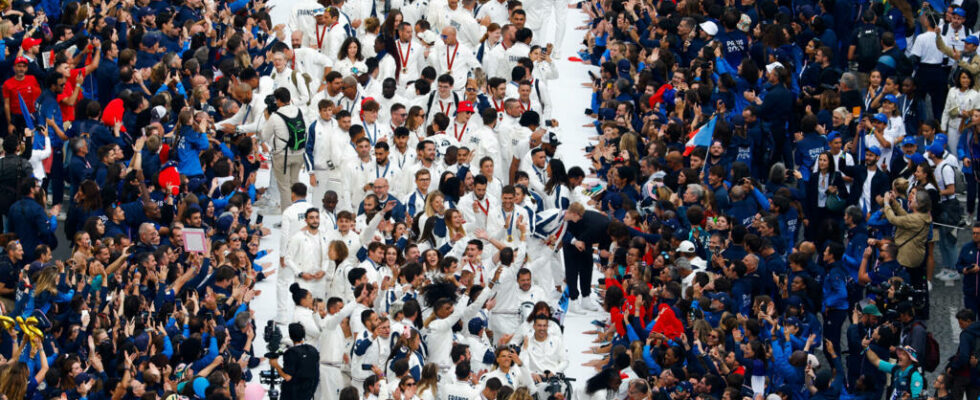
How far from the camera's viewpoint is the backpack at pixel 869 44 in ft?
86.5

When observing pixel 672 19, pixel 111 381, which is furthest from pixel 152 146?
pixel 672 19

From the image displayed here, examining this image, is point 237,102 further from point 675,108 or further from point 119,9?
point 675,108

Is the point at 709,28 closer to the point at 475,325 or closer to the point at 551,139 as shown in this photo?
the point at 551,139

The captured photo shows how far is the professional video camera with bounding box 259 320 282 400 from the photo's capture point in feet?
63.0

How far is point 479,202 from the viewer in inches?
849

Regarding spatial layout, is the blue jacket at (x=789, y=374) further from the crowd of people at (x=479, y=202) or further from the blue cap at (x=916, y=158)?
the blue cap at (x=916, y=158)

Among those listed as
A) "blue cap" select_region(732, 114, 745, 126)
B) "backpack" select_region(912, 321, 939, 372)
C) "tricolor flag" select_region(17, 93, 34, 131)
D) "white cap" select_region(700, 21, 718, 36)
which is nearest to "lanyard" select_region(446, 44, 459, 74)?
"white cap" select_region(700, 21, 718, 36)

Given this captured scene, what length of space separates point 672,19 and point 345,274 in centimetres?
814

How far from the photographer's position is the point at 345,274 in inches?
805

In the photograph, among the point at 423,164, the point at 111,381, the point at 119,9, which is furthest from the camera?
the point at 119,9

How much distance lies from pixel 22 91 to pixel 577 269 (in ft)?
25.0

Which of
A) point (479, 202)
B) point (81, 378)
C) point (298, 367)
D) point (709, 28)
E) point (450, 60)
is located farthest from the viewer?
point (709, 28)

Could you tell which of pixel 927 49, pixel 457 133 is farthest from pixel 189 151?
pixel 927 49

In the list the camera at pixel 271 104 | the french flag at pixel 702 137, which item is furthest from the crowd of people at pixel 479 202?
the camera at pixel 271 104
